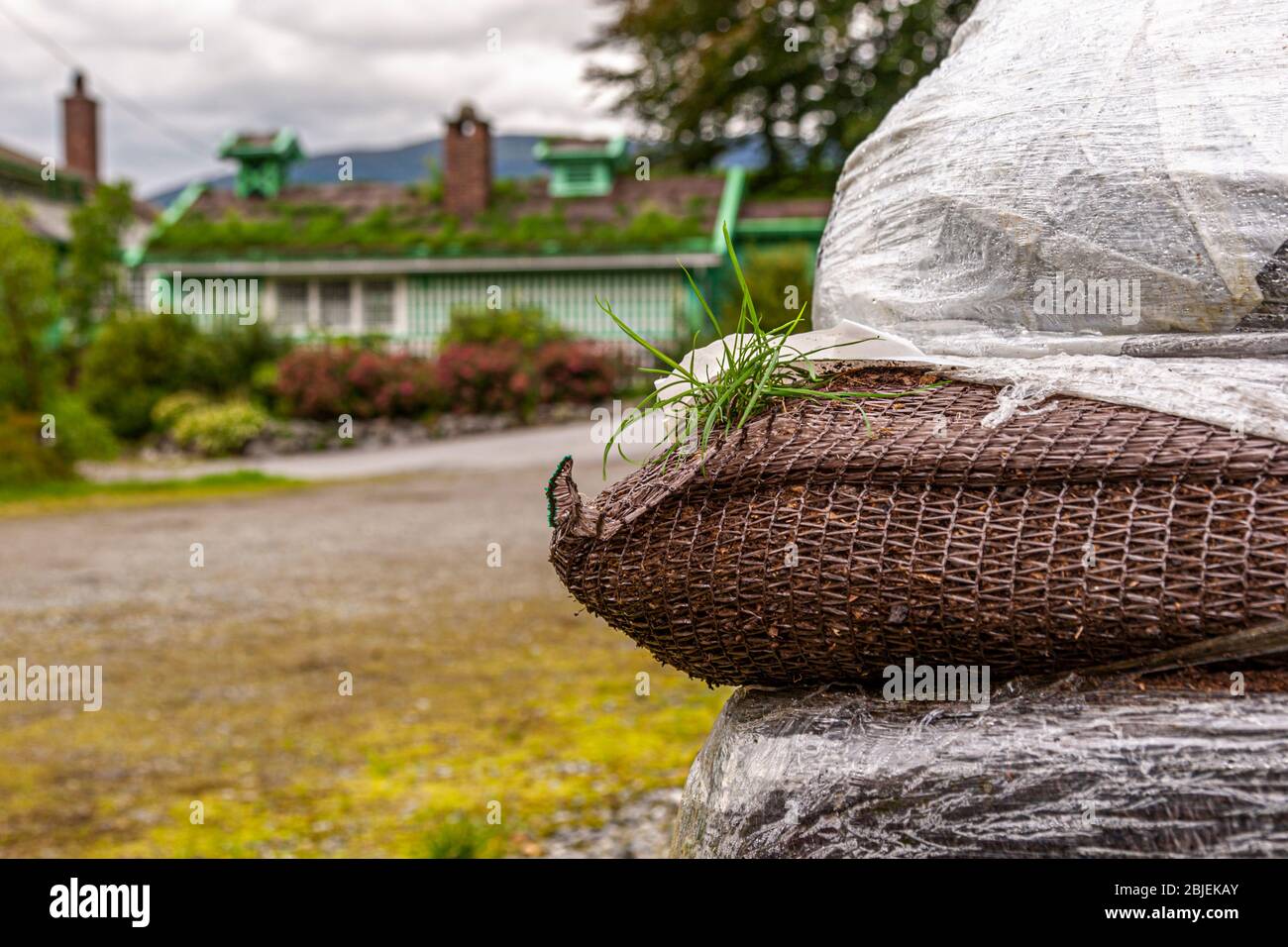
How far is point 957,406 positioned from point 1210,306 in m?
0.46

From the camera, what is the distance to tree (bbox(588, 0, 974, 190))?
28016mm

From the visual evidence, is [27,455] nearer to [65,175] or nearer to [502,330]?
[502,330]

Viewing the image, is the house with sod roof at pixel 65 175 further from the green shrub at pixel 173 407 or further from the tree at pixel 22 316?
the tree at pixel 22 316

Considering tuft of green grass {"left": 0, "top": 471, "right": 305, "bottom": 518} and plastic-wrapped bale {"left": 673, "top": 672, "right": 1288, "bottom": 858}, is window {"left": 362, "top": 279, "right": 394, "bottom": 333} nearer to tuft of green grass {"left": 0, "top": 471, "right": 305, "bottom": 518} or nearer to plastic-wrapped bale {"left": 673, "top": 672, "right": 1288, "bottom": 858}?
tuft of green grass {"left": 0, "top": 471, "right": 305, "bottom": 518}

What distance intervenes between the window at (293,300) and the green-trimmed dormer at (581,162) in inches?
242

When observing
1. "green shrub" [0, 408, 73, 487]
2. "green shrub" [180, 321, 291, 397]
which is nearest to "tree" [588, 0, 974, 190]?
"green shrub" [180, 321, 291, 397]

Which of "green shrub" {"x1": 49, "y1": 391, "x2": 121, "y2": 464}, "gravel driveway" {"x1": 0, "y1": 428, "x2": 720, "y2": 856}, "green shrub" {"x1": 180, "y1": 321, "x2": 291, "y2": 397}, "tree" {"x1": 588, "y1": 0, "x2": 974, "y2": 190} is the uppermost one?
"tree" {"x1": 588, "y1": 0, "x2": 974, "y2": 190}

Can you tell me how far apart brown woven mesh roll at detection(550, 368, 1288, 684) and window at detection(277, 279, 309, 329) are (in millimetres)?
27303

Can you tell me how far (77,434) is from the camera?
17094mm

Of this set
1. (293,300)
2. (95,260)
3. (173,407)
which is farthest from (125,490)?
(293,300)

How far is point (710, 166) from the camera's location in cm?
3388

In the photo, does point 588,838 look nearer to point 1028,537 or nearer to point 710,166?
point 1028,537

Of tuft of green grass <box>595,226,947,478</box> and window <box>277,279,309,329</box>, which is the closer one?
tuft of green grass <box>595,226,947,478</box>
